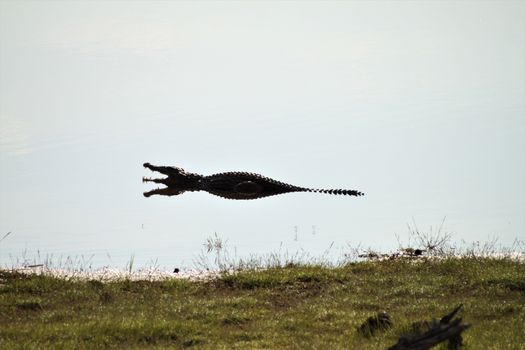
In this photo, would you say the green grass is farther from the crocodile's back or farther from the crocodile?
the crocodile's back

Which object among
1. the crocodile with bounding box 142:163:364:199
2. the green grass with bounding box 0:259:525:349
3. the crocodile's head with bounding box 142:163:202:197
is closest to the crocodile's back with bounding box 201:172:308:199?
the crocodile with bounding box 142:163:364:199

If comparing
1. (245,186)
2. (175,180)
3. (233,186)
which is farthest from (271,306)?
(175,180)

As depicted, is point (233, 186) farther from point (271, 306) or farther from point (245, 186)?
point (271, 306)

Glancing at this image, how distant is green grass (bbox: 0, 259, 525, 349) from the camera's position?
11086 millimetres

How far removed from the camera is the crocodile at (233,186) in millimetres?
24312

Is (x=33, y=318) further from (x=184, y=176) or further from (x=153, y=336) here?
(x=184, y=176)

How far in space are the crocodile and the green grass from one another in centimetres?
902

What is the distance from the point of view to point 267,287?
46.0 feet

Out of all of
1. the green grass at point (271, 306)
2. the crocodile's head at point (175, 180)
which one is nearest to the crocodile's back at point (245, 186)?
the crocodile's head at point (175, 180)

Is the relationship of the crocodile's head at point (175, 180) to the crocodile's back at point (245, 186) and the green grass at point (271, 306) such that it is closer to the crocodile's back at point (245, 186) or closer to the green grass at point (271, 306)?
the crocodile's back at point (245, 186)

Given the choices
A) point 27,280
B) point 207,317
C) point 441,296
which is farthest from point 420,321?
point 27,280

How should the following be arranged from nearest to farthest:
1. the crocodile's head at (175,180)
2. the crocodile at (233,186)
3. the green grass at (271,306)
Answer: the green grass at (271,306) < the crocodile at (233,186) < the crocodile's head at (175,180)

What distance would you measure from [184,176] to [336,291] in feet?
42.6

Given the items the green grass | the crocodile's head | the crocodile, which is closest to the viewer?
the green grass
